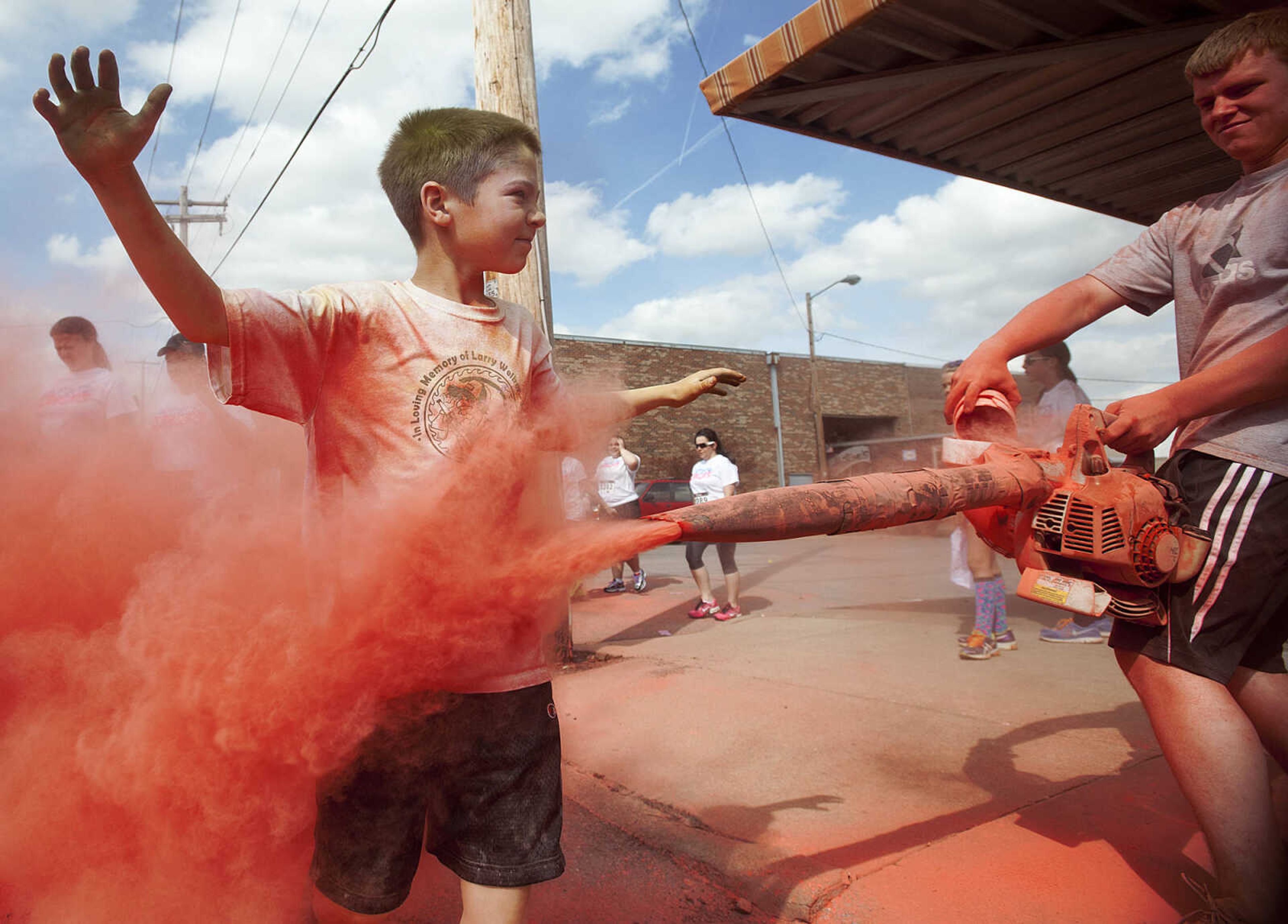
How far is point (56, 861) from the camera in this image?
146cm

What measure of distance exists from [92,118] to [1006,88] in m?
4.26

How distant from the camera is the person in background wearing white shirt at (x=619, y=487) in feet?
28.3

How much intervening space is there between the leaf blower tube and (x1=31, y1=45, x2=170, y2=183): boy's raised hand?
3.55ft

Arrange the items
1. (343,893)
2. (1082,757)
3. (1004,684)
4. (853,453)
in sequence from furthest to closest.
A: (853,453)
(1004,684)
(1082,757)
(343,893)

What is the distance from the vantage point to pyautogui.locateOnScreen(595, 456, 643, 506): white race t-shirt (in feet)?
28.4

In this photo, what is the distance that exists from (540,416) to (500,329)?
0.23m

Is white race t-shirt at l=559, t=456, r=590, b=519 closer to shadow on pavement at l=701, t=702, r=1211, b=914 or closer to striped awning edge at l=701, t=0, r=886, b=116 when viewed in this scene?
striped awning edge at l=701, t=0, r=886, b=116

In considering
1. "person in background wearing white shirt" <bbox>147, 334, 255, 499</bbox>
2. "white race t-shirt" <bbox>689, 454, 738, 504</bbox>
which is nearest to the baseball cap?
"person in background wearing white shirt" <bbox>147, 334, 255, 499</bbox>

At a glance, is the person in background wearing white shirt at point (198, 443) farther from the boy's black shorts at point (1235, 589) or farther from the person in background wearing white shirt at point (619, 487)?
the person in background wearing white shirt at point (619, 487)

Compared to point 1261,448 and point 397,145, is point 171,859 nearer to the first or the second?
point 397,145

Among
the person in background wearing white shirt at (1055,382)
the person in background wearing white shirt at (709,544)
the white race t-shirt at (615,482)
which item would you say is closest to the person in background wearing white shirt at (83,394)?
the person in background wearing white shirt at (1055,382)

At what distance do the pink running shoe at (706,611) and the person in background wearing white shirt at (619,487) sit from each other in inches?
52.3

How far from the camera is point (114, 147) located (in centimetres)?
119

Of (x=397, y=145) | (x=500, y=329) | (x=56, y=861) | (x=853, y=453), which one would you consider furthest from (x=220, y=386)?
(x=853, y=453)
